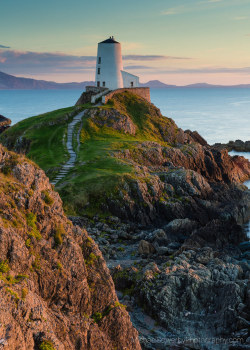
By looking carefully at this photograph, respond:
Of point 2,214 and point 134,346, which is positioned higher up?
point 2,214

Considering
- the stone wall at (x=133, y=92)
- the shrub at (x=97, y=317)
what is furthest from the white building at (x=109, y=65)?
the shrub at (x=97, y=317)

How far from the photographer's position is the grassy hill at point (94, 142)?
4984 centimetres

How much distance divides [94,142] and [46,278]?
50.1 m

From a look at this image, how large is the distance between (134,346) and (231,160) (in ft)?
192

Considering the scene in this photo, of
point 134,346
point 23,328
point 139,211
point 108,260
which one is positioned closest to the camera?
point 23,328

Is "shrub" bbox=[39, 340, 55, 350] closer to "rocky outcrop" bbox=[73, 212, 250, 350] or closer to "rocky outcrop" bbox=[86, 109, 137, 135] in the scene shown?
"rocky outcrop" bbox=[73, 212, 250, 350]

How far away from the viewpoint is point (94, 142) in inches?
2657

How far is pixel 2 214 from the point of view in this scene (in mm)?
18125

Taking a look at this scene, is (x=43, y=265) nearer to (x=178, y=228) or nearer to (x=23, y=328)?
(x=23, y=328)

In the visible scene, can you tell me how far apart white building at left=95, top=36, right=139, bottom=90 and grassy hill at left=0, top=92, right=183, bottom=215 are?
20.2ft

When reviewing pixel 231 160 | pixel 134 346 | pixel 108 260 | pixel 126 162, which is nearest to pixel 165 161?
pixel 126 162

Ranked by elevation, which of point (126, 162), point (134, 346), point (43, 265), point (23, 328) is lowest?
point (134, 346)

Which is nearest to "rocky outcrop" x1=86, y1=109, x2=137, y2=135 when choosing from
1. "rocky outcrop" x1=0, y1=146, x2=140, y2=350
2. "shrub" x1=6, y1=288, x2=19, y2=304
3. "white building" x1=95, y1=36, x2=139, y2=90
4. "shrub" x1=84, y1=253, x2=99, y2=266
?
"white building" x1=95, y1=36, x2=139, y2=90

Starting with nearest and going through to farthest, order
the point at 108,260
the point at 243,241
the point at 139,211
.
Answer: the point at 108,260
the point at 243,241
the point at 139,211
